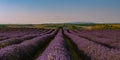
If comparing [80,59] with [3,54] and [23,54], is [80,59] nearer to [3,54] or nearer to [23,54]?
[23,54]

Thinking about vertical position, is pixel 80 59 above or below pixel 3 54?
below

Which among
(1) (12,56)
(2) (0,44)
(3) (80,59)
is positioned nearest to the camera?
(1) (12,56)

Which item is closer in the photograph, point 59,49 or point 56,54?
point 56,54

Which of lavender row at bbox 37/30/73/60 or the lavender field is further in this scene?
the lavender field

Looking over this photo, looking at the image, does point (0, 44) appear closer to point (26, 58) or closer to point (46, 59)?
point (26, 58)

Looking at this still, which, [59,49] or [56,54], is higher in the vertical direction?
[56,54]

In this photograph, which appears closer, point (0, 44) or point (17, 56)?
point (17, 56)

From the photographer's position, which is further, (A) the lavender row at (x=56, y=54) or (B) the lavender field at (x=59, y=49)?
(B) the lavender field at (x=59, y=49)

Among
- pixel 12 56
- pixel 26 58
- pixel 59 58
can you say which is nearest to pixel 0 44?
pixel 26 58

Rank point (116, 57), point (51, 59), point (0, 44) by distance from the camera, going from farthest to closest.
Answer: point (0, 44), point (116, 57), point (51, 59)
